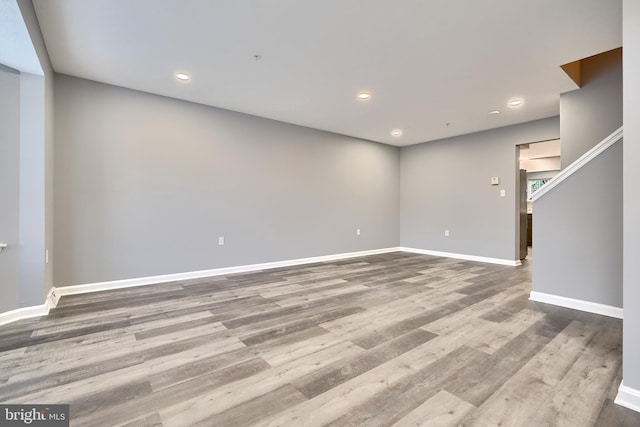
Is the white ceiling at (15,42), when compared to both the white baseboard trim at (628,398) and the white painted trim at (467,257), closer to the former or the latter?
the white baseboard trim at (628,398)

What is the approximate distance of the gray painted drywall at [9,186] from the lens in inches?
96.0

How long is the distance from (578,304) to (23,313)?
207 inches

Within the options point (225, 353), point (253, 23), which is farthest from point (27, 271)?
point (253, 23)

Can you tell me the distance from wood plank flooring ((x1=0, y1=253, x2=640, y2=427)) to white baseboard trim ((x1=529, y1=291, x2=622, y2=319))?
0.52 feet

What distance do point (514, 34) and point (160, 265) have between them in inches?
180

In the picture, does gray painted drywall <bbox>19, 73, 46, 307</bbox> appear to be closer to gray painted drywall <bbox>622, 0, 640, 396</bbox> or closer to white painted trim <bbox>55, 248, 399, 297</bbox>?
white painted trim <bbox>55, 248, 399, 297</bbox>

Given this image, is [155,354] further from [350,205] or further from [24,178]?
[350,205]

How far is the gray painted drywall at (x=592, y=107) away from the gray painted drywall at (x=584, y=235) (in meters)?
1.07

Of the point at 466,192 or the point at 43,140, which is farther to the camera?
the point at 466,192

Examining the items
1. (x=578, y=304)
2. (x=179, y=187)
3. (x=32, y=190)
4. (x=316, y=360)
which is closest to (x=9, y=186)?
(x=32, y=190)

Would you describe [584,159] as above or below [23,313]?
above

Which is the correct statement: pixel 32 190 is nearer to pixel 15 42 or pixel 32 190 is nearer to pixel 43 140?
pixel 43 140

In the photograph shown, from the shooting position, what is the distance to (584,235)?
2818 millimetres

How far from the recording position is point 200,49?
2.64m
